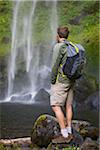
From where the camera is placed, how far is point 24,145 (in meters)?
7.80

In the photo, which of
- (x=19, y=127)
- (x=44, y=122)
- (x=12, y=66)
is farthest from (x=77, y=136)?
(x=12, y=66)

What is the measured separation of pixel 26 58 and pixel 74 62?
24907 mm

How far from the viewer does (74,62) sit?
727cm

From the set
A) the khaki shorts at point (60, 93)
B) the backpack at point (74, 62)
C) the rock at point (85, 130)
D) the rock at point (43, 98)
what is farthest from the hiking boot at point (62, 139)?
the rock at point (43, 98)

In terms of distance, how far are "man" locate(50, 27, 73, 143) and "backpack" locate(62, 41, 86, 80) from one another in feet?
0.26

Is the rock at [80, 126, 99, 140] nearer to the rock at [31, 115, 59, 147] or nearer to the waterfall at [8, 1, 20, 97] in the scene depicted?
the rock at [31, 115, 59, 147]

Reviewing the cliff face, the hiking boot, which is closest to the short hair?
the hiking boot

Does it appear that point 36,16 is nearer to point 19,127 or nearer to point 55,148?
point 19,127

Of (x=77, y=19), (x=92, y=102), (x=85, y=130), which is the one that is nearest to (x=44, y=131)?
(x=85, y=130)

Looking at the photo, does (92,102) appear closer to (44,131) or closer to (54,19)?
(44,131)

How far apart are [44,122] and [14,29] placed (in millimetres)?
27554

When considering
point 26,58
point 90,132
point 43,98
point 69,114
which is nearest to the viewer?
point 69,114

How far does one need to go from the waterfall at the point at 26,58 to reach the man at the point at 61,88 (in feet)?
55.6

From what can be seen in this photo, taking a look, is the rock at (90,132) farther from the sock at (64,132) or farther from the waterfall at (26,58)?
the waterfall at (26,58)
